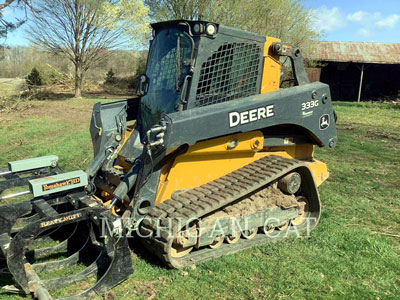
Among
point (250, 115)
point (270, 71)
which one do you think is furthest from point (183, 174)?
point (270, 71)

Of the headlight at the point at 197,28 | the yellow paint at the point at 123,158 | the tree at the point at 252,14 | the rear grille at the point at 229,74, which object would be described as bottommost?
the yellow paint at the point at 123,158

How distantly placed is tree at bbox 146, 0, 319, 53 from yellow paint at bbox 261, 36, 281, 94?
59.0ft

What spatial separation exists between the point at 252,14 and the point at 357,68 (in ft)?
34.1

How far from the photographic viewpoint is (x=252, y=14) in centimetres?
2189

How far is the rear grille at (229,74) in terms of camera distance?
4.07m

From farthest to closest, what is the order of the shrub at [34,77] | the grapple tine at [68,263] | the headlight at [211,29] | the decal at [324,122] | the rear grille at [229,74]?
1. the shrub at [34,77]
2. the decal at [324,122]
3. the rear grille at [229,74]
4. the headlight at [211,29]
5. the grapple tine at [68,263]

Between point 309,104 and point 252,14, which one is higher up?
point 252,14

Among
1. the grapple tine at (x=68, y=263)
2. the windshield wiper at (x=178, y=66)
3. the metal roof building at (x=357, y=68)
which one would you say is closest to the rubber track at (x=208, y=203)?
the grapple tine at (x=68, y=263)

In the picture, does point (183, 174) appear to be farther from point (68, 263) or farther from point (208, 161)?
point (68, 263)

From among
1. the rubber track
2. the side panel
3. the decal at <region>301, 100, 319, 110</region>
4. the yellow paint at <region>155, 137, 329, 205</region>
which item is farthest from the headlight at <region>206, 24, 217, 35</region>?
the rubber track

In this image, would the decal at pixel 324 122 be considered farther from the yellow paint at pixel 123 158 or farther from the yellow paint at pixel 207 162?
the yellow paint at pixel 123 158

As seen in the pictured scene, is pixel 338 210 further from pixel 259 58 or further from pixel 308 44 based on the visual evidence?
pixel 308 44

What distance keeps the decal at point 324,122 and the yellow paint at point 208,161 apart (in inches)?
31.3

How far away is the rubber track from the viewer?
12.0 feet
